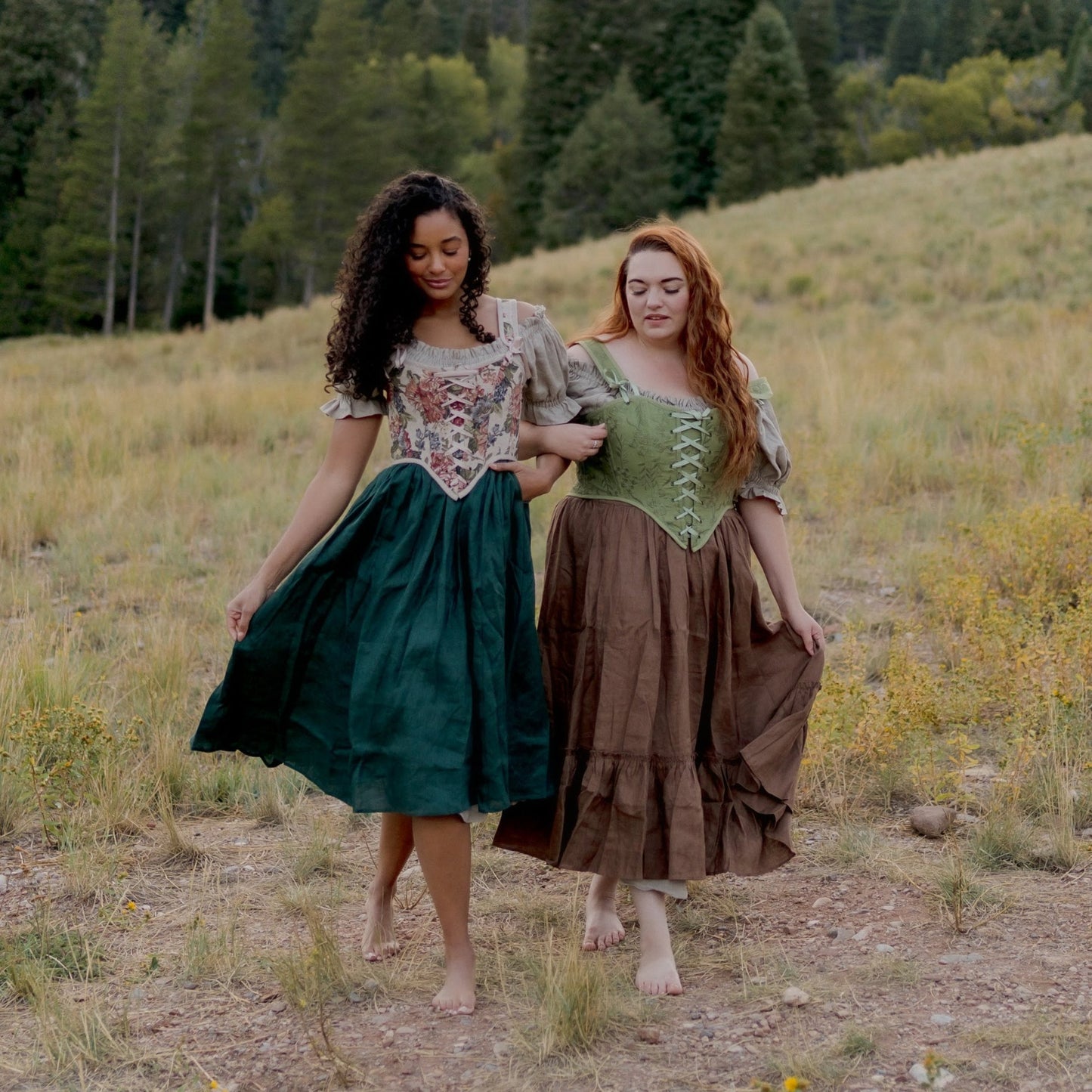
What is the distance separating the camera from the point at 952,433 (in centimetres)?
835

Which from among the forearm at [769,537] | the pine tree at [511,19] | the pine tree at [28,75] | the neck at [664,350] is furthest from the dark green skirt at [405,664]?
the pine tree at [511,19]

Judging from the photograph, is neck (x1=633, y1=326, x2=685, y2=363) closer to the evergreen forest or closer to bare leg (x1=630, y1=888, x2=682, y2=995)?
bare leg (x1=630, y1=888, x2=682, y2=995)

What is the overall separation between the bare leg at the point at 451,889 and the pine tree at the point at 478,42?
6899 cm

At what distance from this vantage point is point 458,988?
3.03 metres

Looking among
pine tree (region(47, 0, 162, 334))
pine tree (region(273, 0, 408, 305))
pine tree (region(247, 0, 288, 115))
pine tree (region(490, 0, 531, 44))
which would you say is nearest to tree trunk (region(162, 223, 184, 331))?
pine tree (region(47, 0, 162, 334))

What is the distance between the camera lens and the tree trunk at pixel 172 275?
4422cm

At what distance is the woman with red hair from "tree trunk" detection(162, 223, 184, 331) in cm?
4336

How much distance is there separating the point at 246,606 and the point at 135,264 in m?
42.2

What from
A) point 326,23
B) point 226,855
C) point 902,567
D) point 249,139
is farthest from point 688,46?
point 226,855

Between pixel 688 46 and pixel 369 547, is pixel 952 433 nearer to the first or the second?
pixel 369 547

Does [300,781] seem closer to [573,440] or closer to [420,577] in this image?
[420,577]

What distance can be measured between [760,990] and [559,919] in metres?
0.67

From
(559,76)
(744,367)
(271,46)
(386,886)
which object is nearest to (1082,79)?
(559,76)

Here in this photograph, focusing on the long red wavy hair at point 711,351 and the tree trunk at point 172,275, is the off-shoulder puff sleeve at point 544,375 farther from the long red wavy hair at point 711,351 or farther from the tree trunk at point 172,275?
the tree trunk at point 172,275
